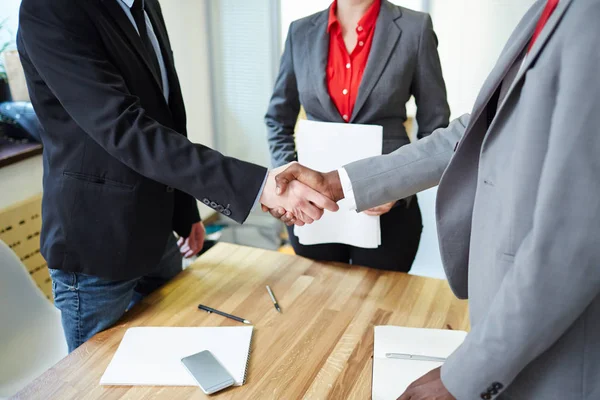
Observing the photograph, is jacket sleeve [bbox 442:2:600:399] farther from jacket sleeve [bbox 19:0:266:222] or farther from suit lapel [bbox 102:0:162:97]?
suit lapel [bbox 102:0:162:97]

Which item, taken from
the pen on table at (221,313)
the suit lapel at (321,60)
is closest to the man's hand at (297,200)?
the pen on table at (221,313)

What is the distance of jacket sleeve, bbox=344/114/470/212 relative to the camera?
136cm

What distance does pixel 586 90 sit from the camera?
701mm

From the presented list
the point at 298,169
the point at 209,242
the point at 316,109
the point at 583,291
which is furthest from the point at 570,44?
the point at 209,242

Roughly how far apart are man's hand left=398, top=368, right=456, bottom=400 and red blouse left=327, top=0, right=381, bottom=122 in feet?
3.50

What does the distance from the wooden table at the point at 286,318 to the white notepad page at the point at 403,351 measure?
0.02 m

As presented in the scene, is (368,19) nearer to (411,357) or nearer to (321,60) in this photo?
(321,60)

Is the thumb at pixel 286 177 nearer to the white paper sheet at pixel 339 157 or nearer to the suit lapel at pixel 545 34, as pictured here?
the white paper sheet at pixel 339 157

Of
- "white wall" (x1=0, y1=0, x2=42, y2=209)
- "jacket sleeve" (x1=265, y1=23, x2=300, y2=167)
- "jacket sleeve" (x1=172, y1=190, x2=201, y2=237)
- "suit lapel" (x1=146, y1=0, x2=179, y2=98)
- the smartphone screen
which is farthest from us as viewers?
"white wall" (x1=0, y1=0, x2=42, y2=209)

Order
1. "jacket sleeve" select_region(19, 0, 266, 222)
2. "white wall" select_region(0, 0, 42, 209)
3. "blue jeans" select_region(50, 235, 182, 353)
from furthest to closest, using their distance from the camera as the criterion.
Answer: "white wall" select_region(0, 0, 42, 209)
"blue jeans" select_region(50, 235, 182, 353)
"jacket sleeve" select_region(19, 0, 266, 222)

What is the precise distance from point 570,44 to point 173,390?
36.8 inches

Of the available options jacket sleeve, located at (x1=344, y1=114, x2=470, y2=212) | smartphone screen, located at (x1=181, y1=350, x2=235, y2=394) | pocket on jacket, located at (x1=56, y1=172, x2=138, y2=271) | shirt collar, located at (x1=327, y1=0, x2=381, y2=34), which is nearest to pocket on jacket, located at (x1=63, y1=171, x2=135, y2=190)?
pocket on jacket, located at (x1=56, y1=172, x2=138, y2=271)

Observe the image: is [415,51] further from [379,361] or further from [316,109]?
[379,361]

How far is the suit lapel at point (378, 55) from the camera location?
5.83ft
